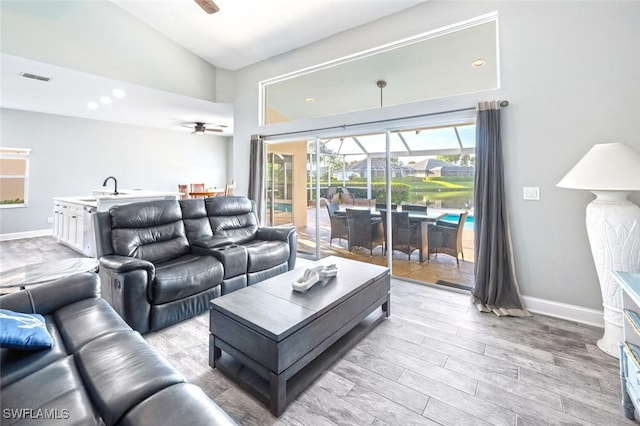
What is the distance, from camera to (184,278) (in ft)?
8.87

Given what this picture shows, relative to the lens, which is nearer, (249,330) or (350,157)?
(249,330)

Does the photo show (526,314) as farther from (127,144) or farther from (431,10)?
(127,144)

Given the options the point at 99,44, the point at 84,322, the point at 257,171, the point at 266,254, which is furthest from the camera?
the point at 257,171

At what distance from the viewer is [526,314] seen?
9.66ft

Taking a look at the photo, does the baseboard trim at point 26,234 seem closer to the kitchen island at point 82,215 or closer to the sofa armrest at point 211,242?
the kitchen island at point 82,215

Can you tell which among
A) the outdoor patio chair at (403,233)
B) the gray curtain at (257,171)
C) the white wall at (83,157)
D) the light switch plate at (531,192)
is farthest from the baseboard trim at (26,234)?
the light switch plate at (531,192)

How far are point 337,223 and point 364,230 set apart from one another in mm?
578

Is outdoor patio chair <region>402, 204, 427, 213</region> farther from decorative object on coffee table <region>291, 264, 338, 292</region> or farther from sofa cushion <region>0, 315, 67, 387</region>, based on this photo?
sofa cushion <region>0, 315, 67, 387</region>

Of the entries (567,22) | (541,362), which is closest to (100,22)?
(567,22)

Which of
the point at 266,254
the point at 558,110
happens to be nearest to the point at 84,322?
the point at 266,254

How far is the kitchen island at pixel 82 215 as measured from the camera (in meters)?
4.99

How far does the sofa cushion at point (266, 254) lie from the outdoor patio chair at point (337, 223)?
4.14ft

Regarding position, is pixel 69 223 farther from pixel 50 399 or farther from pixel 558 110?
pixel 558 110

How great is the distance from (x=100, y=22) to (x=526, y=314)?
6839mm
